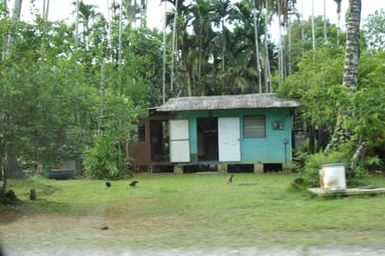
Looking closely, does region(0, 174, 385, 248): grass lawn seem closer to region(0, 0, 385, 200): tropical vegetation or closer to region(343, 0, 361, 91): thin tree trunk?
region(0, 0, 385, 200): tropical vegetation

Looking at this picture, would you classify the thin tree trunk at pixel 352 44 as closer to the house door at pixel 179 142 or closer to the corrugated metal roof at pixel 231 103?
the corrugated metal roof at pixel 231 103

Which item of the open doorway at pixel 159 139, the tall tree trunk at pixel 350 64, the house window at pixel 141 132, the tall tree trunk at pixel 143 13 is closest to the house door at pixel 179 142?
the open doorway at pixel 159 139

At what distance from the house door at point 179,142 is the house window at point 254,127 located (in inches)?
97.9

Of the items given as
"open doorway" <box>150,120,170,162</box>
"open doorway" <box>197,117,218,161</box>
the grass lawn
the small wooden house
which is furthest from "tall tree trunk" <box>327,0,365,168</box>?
"open doorway" <box>150,120,170,162</box>

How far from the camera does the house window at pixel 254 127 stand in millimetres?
25000

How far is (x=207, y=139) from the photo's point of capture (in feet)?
89.2

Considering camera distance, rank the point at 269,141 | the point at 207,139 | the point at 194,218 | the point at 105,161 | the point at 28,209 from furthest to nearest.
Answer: the point at 207,139 < the point at 269,141 < the point at 105,161 < the point at 28,209 < the point at 194,218

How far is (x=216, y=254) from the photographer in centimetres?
736

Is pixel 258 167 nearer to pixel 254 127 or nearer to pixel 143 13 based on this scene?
pixel 254 127

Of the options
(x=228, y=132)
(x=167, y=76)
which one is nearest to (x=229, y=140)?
(x=228, y=132)

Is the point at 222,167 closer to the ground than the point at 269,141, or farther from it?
closer to the ground

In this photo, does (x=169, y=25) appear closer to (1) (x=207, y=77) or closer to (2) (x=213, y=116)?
(1) (x=207, y=77)

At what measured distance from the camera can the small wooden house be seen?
24.7 m

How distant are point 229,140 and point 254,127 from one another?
119 centimetres
